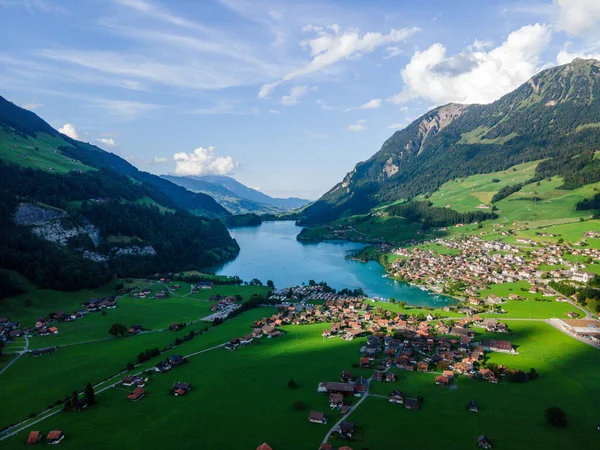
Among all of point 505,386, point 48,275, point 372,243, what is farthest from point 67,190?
point 505,386

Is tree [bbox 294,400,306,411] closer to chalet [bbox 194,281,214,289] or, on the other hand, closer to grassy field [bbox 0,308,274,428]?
grassy field [bbox 0,308,274,428]

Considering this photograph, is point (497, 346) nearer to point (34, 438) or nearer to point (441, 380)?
point (441, 380)

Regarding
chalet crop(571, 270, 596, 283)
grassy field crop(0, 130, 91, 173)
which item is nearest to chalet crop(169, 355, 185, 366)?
chalet crop(571, 270, 596, 283)

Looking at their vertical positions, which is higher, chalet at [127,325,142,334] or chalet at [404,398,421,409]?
chalet at [404,398,421,409]

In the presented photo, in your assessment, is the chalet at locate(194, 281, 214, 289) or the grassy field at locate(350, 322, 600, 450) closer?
the grassy field at locate(350, 322, 600, 450)

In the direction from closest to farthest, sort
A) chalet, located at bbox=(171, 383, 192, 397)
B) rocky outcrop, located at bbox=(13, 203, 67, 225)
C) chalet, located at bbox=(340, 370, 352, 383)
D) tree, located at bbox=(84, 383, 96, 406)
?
1. tree, located at bbox=(84, 383, 96, 406)
2. chalet, located at bbox=(171, 383, 192, 397)
3. chalet, located at bbox=(340, 370, 352, 383)
4. rocky outcrop, located at bbox=(13, 203, 67, 225)

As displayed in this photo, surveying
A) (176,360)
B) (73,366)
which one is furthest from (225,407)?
(73,366)

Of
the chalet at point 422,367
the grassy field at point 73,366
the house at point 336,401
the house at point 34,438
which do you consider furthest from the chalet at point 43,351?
the chalet at point 422,367
